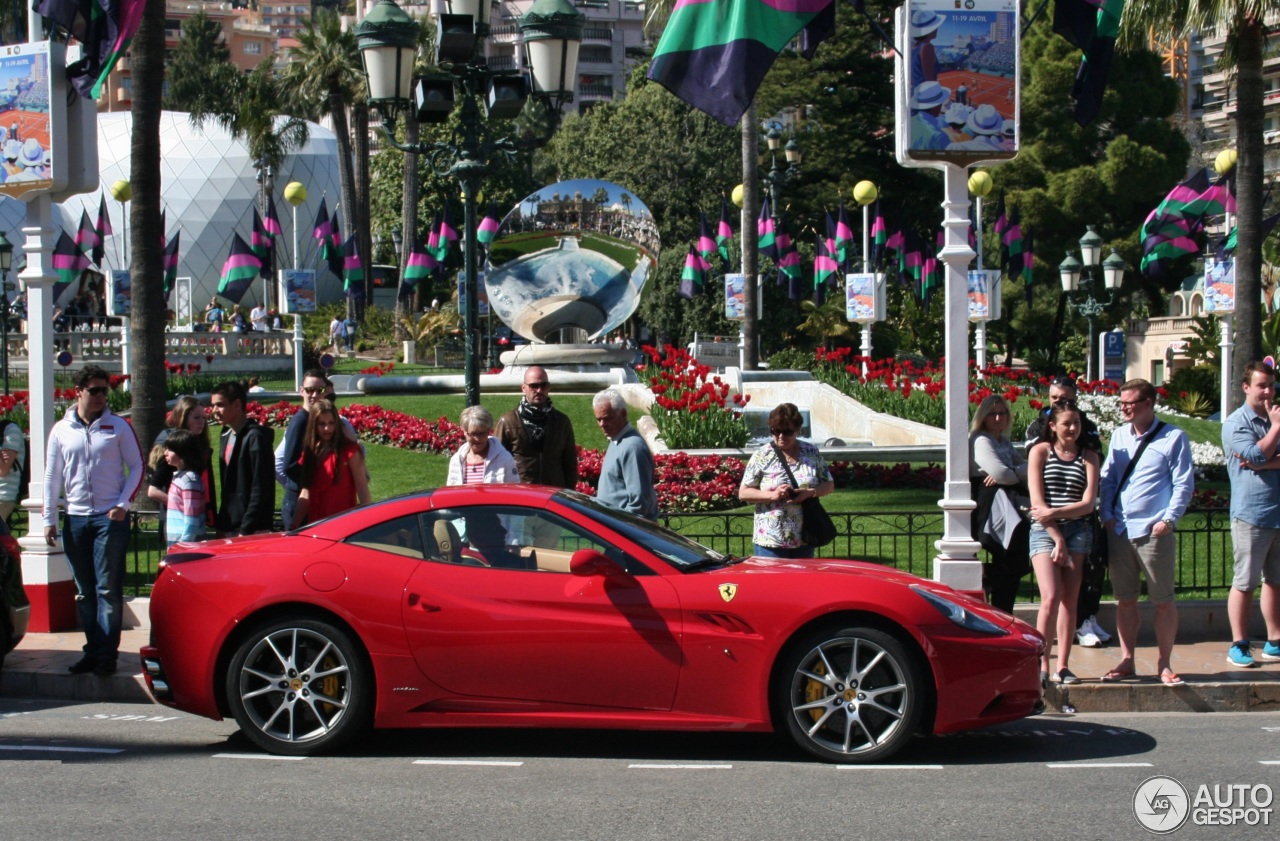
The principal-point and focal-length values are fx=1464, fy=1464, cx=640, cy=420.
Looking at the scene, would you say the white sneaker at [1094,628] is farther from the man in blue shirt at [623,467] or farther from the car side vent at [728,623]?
the car side vent at [728,623]

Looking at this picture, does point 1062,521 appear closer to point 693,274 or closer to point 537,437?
point 537,437

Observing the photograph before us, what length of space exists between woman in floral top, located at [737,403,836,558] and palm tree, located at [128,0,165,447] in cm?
841

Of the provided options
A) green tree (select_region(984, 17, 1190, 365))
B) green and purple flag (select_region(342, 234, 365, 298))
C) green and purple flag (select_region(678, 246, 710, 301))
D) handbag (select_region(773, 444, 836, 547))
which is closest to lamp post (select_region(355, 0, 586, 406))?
handbag (select_region(773, 444, 836, 547))

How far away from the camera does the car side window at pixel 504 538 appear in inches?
287

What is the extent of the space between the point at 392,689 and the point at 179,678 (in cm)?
117

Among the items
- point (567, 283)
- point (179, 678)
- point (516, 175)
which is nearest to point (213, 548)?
point (179, 678)

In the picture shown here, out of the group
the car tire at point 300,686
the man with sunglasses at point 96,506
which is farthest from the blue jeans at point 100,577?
the car tire at point 300,686

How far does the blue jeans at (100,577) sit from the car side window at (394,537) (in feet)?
8.32

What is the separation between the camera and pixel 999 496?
941 cm

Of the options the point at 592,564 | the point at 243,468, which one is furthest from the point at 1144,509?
the point at 243,468

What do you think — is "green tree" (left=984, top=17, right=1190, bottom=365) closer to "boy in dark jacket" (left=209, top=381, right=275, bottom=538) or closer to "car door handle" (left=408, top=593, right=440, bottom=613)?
"boy in dark jacket" (left=209, top=381, right=275, bottom=538)

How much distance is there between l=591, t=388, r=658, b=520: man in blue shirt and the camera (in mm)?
9398

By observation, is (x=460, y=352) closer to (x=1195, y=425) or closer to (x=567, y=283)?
(x=567, y=283)

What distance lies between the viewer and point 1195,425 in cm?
2556
